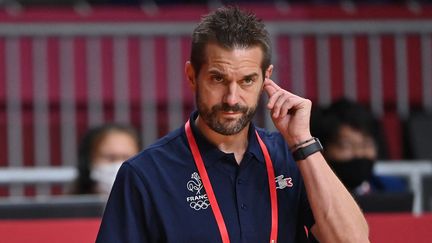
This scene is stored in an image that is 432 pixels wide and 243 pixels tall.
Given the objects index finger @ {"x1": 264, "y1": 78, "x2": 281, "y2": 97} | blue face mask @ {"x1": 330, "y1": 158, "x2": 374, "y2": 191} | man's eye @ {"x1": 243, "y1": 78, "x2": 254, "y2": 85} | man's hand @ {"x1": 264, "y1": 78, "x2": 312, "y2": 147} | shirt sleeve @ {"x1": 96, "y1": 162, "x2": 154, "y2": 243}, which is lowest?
blue face mask @ {"x1": 330, "y1": 158, "x2": 374, "y2": 191}

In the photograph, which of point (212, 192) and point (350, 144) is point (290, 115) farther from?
point (350, 144)

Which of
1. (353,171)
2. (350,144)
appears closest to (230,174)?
(353,171)

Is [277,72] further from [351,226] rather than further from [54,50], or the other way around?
[351,226]

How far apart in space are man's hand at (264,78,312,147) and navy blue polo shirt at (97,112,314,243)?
0.37ft

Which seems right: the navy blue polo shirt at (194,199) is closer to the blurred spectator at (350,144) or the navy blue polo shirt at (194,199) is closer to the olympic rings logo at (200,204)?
the olympic rings logo at (200,204)

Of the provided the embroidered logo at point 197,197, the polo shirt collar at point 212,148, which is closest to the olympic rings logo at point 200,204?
the embroidered logo at point 197,197

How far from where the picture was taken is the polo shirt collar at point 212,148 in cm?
421

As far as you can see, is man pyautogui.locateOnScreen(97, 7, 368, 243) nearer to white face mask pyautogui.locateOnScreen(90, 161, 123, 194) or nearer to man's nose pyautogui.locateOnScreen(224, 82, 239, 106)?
man's nose pyautogui.locateOnScreen(224, 82, 239, 106)

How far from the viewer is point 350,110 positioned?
7.73 m

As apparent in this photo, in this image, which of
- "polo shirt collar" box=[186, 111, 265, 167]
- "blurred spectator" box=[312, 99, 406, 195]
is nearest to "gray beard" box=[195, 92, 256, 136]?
"polo shirt collar" box=[186, 111, 265, 167]

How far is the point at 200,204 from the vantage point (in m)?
4.12

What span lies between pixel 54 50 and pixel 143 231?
20.4 ft

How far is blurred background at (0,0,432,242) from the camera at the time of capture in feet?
33.2

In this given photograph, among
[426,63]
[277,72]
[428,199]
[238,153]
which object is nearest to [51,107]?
[277,72]
